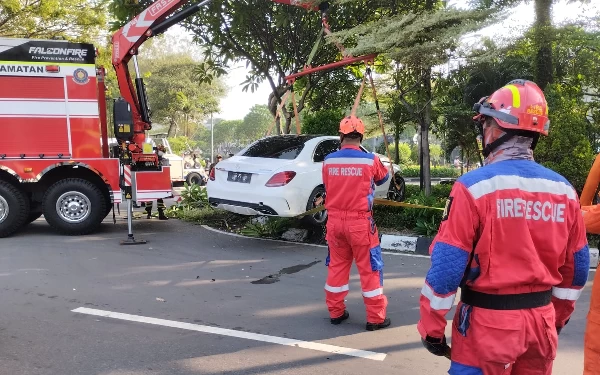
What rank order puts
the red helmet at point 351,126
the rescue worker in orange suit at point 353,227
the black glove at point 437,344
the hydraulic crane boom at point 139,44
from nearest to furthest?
the black glove at point 437,344, the rescue worker in orange suit at point 353,227, the red helmet at point 351,126, the hydraulic crane boom at point 139,44

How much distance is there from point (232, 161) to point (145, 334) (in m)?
3.87

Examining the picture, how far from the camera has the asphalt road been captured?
11.9ft

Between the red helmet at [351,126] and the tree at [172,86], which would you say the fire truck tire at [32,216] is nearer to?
the red helmet at [351,126]

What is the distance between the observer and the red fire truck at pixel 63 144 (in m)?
8.09

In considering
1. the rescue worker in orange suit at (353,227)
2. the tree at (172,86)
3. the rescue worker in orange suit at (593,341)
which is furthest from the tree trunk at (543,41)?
the tree at (172,86)

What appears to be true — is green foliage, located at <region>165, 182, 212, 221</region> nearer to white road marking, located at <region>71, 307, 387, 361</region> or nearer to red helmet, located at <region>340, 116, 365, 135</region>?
white road marking, located at <region>71, 307, 387, 361</region>

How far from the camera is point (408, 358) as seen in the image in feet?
12.3

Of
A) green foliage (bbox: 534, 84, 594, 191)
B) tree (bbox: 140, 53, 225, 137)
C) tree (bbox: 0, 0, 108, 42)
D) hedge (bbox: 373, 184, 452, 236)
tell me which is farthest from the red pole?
tree (bbox: 140, 53, 225, 137)

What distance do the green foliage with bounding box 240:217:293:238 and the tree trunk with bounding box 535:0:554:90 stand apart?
5.40 meters

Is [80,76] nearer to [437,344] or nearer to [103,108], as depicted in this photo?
[103,108]

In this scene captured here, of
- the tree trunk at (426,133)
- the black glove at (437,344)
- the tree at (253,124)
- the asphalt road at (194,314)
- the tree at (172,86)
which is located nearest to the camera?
the black glove at (437,344)

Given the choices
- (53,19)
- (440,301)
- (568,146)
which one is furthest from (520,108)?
(53,19)

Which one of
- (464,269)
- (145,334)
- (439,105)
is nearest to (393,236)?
(145,334)

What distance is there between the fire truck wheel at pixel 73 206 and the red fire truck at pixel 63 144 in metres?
0.01
